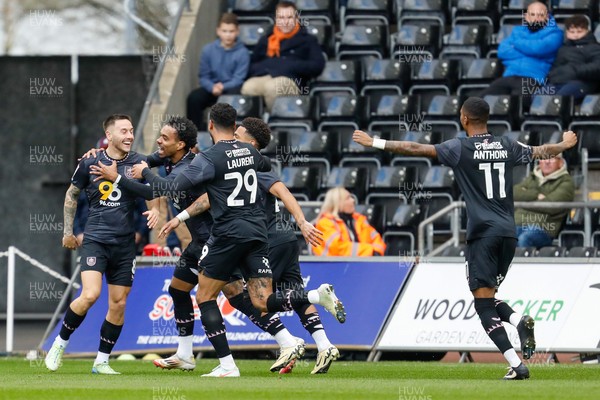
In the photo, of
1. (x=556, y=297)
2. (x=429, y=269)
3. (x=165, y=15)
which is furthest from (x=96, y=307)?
(x=165, y=15)

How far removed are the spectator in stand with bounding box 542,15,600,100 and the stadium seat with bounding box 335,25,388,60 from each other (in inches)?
122

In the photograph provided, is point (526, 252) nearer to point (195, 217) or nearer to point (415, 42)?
point (195, 217)

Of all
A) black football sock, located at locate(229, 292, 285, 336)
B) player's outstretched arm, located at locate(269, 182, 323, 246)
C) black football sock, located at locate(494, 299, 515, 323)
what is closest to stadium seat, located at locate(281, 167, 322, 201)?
black football sock, located at locate(229, 292, 285, 336)

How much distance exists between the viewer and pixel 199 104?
72.2 ft

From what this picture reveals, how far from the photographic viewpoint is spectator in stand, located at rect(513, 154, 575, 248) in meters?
18.5

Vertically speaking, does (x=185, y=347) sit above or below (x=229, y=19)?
below

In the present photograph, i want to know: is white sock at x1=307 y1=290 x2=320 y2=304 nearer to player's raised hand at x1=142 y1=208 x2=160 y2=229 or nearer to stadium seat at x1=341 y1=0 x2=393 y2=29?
player's raised hand at x1=142 y1=208 x2=160 y2=229

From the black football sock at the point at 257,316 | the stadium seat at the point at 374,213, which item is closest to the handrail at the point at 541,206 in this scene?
the stadium seat at the point at 374,213

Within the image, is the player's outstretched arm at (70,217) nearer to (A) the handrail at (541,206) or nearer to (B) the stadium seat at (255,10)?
(A) the handrail at (541,206)

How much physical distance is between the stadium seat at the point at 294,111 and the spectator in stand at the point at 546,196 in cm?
431

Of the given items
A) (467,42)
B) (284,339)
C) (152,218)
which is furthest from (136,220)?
(152,218)

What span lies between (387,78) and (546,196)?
4.45 meters

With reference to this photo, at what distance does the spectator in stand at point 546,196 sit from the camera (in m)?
18.5

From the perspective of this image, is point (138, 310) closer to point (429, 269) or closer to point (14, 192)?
point (429, 269)
